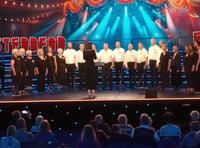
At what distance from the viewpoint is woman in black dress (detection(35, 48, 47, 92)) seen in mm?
13281

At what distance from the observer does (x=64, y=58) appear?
1390 cm

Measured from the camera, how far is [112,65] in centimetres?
1406

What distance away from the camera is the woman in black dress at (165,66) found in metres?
12.9

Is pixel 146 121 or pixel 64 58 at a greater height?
pixel 64 58

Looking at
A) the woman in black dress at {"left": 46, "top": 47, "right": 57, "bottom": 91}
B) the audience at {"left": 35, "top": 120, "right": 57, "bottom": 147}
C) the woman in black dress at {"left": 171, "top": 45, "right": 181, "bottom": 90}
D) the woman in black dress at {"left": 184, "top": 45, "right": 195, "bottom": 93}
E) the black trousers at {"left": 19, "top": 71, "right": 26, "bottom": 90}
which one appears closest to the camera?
the audience at {"left": 35, "top": 120, "right": 57, "bottom": 147}

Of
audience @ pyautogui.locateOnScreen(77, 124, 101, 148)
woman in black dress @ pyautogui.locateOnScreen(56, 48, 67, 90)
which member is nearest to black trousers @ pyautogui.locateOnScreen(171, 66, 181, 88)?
woman in black dress @ pyautogui.locateOnScreen(56, 48, 67, 90)

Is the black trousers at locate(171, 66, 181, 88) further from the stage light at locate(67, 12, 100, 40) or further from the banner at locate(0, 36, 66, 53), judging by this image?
the banner at locate(0, 36, 66, 53)

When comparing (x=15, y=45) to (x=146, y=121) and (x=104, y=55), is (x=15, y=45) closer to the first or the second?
(x=104, y=55)

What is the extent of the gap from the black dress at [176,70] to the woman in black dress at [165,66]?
0.93ft

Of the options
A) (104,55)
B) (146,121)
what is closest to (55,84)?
(104,55)

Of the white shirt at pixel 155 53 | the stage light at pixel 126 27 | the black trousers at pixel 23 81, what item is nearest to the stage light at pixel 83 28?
the stage light at pixel 126 27

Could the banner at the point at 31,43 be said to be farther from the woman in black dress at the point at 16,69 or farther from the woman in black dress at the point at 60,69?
the woman in black dress at the point at 16,69

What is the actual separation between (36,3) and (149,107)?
1139 cm

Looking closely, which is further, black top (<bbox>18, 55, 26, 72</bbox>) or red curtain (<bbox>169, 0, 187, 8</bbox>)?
red curtain (<bbox>169, 0, 187, 8</bbox>)
